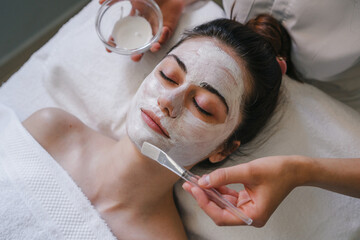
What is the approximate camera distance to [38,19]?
1.41 metres

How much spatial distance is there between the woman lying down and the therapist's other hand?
154 mm

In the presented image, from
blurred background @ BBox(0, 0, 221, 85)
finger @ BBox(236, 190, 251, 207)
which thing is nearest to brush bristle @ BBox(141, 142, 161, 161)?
finger @ BBox(236, 190, 251, 207)

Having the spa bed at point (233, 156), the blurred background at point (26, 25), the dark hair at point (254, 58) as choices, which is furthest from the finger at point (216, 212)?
the blurred background at point (26, 25)

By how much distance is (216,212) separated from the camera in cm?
67

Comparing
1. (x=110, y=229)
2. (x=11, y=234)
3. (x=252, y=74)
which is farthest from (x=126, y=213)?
(x=252, y=74)

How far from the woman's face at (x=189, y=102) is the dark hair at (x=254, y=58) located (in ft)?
0.14

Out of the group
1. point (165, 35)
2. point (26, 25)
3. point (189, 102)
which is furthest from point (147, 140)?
point (26, 25)

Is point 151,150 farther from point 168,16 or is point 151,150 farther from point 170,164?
point 168,16

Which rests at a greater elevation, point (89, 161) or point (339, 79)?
point (339, 79)

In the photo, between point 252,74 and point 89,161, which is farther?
point 89,161

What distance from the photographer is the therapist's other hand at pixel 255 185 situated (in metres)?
0.67

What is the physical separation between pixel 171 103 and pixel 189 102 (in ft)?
0.17

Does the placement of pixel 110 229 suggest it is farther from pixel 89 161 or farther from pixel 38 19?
pixel 38 19

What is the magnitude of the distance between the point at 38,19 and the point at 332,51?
128cm
